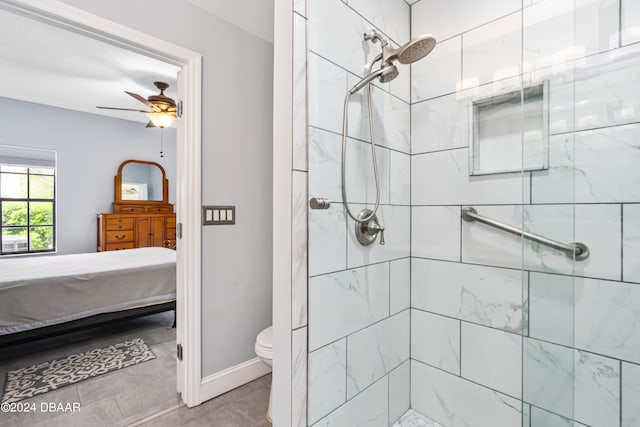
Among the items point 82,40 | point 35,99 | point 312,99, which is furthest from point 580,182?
point 35,99

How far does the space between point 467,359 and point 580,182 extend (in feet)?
2.93

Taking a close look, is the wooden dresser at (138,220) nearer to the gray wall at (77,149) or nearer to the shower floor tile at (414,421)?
the gray wall at (77,149)

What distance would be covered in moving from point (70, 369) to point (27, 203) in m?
3.33

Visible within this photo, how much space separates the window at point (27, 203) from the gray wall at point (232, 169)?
387 centimetres

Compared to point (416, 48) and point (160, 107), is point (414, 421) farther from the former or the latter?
point (160, 107)

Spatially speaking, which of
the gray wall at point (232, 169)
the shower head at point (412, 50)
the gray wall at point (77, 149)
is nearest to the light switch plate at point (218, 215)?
the gray wall at point (232, 169)

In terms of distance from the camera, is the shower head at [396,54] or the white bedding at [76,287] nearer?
the shower head at [396,54]

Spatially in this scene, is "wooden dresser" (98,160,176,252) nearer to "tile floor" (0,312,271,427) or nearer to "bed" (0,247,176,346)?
"bed" (0,247,176,346)

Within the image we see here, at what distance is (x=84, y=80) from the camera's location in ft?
10.6

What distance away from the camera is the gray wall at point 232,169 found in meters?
1.76

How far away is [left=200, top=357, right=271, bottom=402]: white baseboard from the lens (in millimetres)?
1767

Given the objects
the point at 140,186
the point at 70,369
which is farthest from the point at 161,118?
the point at 70,369

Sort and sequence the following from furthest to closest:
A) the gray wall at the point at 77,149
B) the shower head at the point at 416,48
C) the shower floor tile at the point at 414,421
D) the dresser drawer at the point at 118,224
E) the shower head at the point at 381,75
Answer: the dresser drawer at the point at 118,224, the gray wall at the point at 77,149, the shower floor tile at the point at 414,421, the shower head at the point at 381,75, the shower head at the point at 416,48

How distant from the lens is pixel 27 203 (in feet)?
13.7
